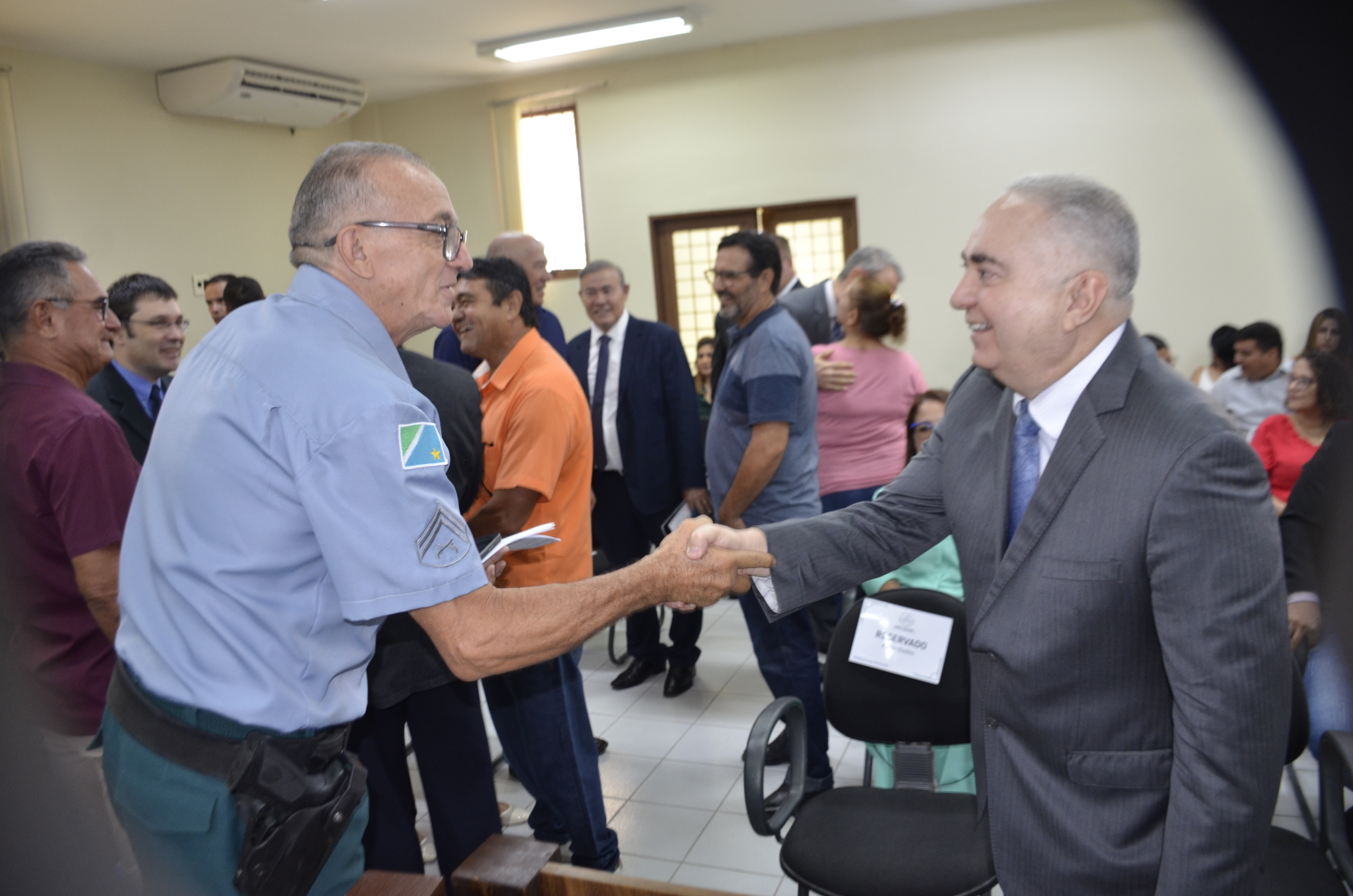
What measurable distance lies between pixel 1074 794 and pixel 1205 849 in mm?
172

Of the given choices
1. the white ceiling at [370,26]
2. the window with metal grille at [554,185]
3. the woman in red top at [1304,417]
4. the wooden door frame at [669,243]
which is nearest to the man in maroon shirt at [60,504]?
the woman in red top at [1304,417]

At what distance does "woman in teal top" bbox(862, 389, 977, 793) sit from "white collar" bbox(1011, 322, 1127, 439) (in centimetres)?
70

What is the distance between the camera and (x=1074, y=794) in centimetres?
127

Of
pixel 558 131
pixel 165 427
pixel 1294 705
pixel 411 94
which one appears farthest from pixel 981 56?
pixel 165 427

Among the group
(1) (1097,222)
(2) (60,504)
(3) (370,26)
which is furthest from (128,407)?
(3) (370,26)

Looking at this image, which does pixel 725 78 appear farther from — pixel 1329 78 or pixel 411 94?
pixel 1329 78

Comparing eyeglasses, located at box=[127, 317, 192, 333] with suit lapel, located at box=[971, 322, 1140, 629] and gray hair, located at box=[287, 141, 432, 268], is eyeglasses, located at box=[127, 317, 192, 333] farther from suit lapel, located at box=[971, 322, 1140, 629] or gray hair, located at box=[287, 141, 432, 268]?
suit lapel, located at box=[971, 322, 1140, 629]

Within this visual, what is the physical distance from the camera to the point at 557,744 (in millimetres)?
2457

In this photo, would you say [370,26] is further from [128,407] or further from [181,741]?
[181,741]

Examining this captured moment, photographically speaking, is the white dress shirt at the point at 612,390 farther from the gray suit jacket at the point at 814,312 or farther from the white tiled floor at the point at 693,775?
the white tiled floor at the point at 693,775

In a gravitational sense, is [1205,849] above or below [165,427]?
below

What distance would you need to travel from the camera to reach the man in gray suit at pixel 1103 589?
3.73ft

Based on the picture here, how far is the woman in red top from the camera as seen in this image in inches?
123

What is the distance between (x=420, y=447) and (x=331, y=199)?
48cm
